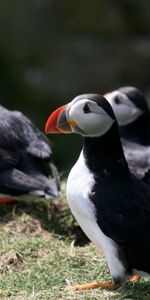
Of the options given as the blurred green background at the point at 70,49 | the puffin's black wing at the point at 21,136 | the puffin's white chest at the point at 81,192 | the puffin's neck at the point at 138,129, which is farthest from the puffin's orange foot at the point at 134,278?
the blurred green background at the point at 70,49

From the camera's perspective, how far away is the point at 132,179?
14.8 ft

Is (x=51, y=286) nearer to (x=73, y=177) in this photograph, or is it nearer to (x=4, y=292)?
(x=4, y=292)

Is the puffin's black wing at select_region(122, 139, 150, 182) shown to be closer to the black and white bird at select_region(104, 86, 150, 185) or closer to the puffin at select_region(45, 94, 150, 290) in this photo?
the black and white bird at select_region(104, 86, 150, 185)

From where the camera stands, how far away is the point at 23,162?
20.5ft

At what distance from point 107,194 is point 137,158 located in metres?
1.95

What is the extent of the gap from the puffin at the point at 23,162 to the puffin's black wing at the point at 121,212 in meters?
1.59

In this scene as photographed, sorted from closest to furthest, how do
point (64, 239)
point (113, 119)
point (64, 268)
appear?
point (113, 119), point (64, 268), point (64, 239)

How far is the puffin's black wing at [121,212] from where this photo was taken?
4.23m

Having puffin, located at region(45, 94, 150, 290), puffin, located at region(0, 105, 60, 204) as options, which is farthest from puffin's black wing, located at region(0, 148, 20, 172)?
puffin, located at region(45, 94, 150, 290)

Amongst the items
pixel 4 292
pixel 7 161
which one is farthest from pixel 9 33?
pixel 4 292

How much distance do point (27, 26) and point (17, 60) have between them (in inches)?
23.9

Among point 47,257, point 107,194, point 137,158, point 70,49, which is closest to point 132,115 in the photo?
point 137,158

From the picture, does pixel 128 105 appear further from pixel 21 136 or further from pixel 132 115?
pixel 21 136

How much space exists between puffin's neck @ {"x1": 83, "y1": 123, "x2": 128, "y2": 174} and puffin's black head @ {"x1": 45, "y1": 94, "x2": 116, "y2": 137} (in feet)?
0.14
